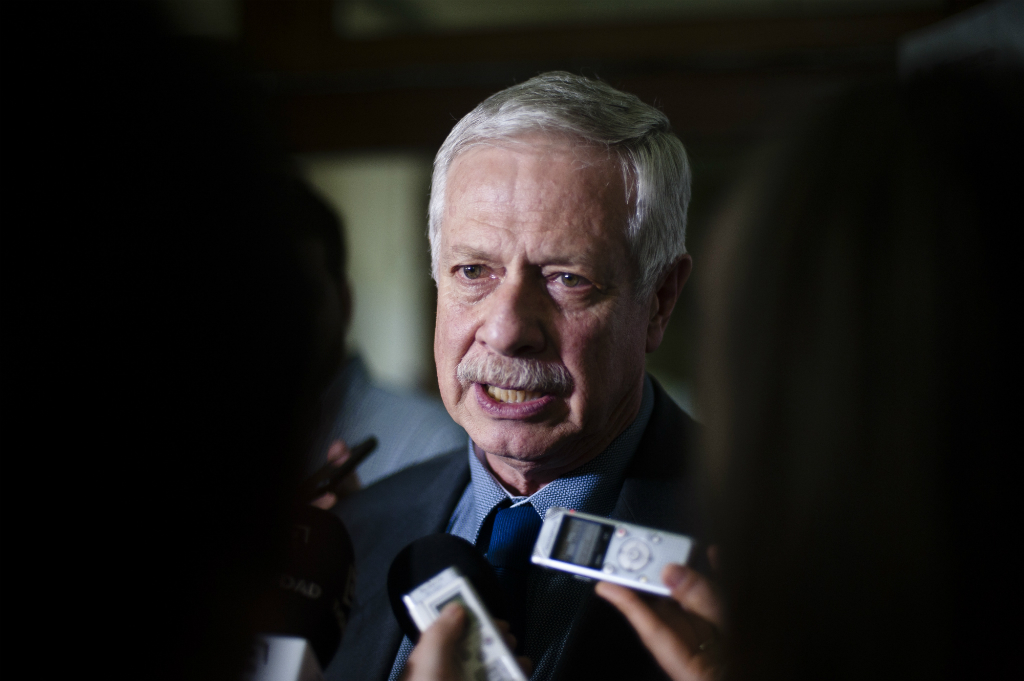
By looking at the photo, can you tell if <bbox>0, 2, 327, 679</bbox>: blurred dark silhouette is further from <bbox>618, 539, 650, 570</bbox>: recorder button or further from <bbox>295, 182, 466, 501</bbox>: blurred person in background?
<bbox>295, 182, 466, 501</bbox>: blurred person in background

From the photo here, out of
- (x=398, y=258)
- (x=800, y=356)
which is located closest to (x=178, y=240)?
(x=800, y=356)

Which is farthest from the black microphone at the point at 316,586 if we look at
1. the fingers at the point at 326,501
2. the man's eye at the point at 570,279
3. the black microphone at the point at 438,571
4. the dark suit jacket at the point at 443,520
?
the man's eye at the point at 570,279

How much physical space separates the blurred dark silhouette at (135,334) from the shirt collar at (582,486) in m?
0.56

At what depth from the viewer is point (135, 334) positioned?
387 mm

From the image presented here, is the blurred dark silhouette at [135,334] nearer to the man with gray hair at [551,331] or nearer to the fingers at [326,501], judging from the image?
the man with gray hair at [551,331]

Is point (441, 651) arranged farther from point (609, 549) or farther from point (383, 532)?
point (383, 532)

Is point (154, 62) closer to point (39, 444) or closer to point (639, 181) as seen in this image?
point (39, 444)

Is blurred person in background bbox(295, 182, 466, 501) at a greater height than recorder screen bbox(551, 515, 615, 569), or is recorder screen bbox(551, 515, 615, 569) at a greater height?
recorder screen bbox(551, 515, 615, 569)

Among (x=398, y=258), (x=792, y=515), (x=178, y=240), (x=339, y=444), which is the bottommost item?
(x=398, y=258)

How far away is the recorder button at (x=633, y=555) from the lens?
708mm

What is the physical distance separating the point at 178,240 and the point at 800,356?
34 centimetres

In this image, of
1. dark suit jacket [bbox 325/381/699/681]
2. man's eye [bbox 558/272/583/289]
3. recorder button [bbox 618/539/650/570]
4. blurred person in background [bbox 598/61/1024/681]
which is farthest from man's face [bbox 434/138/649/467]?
blurred person in background [bbox 598/61/1024/681]

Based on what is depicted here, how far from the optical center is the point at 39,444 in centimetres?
36

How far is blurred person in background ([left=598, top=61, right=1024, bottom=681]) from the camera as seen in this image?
394 millimetres
